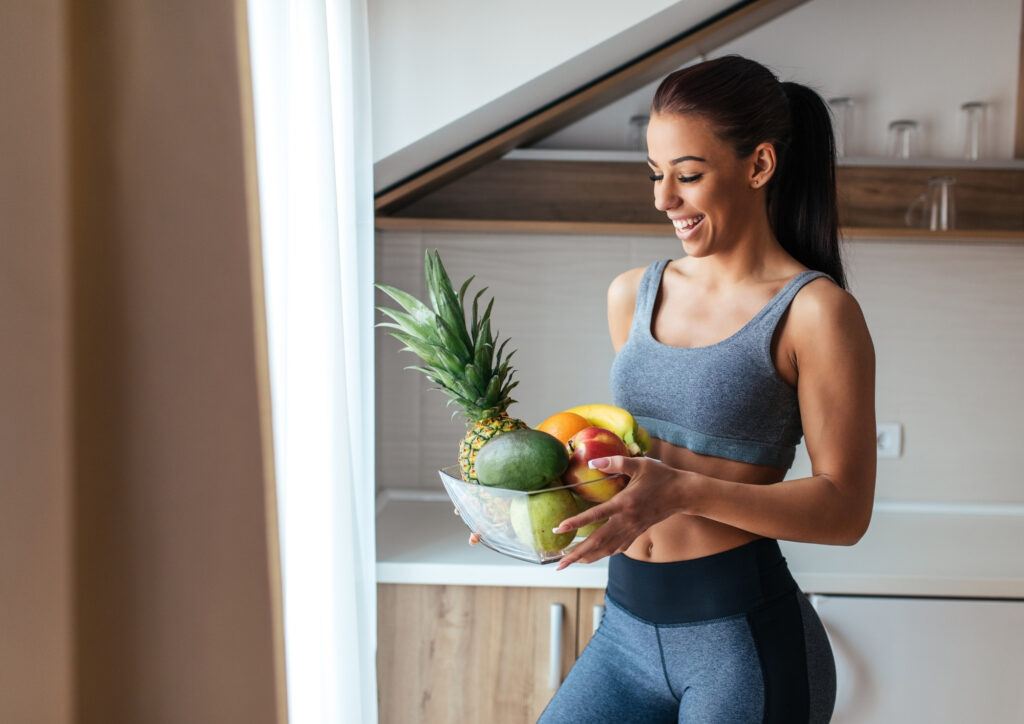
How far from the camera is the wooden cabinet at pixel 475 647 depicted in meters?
1.64

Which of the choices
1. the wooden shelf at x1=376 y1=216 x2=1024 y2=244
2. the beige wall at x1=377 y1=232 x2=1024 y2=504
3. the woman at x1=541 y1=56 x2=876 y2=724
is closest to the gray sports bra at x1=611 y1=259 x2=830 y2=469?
the woman at x1=541 y1=56 x2=876 y2=724

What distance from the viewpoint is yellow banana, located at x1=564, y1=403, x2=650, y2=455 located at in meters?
0.90

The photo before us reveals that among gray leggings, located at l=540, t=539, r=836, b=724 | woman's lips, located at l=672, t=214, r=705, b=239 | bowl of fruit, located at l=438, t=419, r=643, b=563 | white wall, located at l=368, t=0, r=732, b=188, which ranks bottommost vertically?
gray leggings, located at l=540, t=539, r=836, b=724

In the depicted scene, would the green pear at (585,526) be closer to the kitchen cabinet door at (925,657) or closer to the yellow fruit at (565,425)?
the yellow fruit at (565,425)

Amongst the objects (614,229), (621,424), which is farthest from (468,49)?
(621,424)

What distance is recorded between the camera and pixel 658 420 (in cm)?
108

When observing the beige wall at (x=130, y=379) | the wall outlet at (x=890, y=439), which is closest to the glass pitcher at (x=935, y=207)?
the wall outlet at (x=890, y=439)

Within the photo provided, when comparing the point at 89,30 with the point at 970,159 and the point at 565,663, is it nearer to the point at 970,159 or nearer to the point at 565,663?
the point at 565,663

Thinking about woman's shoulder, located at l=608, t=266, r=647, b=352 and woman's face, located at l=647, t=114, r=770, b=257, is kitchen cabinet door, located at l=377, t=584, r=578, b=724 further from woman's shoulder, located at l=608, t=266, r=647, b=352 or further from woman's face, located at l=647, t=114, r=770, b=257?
woman's face, located at l=647, t=114, r=770, b=257

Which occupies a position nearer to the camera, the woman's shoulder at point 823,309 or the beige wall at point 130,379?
the beige wall at point 130,379

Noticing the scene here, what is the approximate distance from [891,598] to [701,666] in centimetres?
81

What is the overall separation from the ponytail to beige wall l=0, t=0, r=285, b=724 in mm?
800

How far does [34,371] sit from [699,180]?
0.79 meters

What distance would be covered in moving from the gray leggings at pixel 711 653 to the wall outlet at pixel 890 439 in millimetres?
1255
